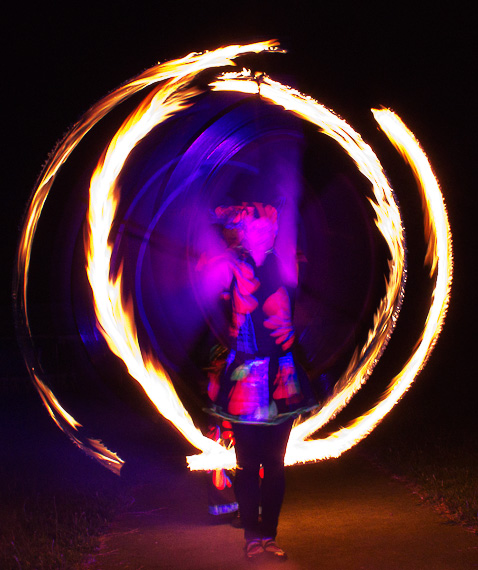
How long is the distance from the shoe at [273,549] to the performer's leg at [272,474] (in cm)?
3

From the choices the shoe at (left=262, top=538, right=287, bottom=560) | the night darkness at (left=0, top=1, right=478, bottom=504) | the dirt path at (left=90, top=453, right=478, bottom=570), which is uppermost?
the night darkness at (left=0, top=1, right=478, bottom=504)

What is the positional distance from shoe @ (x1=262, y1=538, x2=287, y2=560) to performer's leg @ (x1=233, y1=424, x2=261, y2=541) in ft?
0.19

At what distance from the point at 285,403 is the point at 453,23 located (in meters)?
8.74

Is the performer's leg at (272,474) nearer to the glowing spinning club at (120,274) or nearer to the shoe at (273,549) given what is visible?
the shoe at (273,549)

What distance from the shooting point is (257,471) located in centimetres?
412

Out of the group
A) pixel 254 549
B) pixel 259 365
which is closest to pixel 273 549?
pixel 254 549

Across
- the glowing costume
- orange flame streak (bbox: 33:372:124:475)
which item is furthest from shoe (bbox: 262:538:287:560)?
orange flame streak (bbox: 33:372:124:475)

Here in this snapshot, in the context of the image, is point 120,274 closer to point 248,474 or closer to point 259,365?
point 259,365

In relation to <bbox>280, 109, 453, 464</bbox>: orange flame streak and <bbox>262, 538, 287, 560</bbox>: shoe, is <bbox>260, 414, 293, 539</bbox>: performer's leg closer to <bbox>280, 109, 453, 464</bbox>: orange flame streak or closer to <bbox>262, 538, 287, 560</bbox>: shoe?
<bbox>262, 538, 287, 560</bbox>: shoe

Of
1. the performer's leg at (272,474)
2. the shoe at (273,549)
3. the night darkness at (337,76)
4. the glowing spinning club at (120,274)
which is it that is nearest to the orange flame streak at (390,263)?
the glowing spinning club at (120,274)

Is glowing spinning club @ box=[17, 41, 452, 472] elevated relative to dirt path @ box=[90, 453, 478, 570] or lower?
elevated

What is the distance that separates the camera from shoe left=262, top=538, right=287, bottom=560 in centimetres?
399

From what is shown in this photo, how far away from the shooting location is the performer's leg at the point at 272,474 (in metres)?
4.07

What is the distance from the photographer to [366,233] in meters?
11.5
